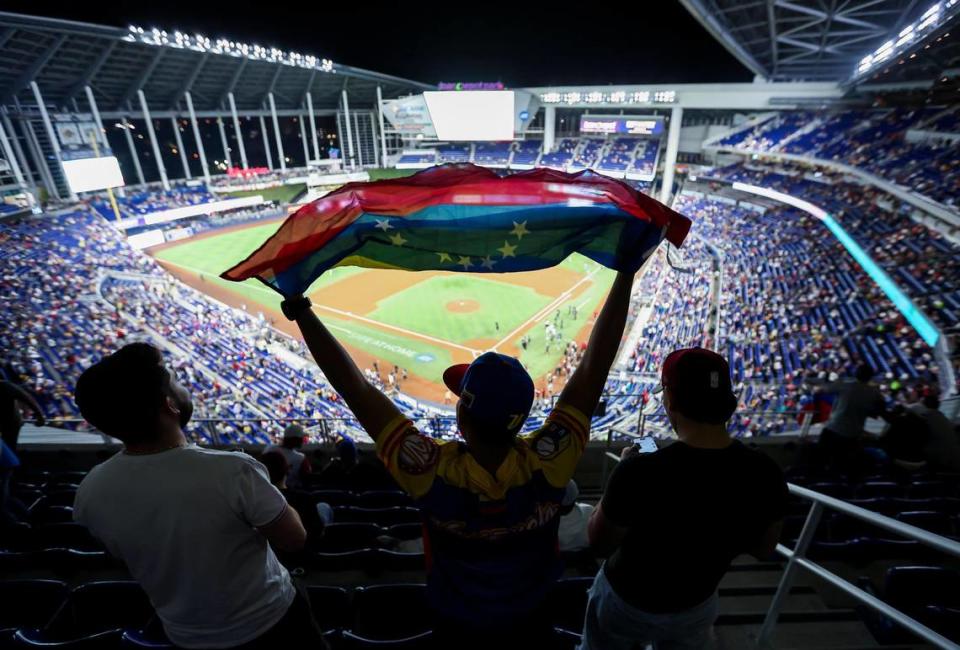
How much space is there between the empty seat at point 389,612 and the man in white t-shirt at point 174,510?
5.21 ft

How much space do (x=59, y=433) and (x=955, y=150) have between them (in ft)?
112

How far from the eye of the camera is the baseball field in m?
22.6

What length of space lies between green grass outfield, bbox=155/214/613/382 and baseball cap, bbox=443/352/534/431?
62.7ft

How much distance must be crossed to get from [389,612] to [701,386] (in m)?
2.82

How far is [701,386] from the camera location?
1.83 metres

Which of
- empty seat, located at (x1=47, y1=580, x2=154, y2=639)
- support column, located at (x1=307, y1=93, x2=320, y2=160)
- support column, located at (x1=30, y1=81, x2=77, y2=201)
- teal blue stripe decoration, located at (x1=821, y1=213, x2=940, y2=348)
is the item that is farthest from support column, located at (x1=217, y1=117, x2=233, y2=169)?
empty seat, located at (x1=47, y1=580, x2=154, y2=639)

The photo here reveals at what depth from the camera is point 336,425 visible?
1570 centimetres

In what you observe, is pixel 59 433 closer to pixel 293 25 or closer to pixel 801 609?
pixel 801 609

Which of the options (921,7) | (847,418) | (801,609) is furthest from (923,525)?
(921,7)

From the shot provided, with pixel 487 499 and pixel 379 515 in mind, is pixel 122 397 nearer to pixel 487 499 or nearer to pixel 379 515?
pixel 487 499

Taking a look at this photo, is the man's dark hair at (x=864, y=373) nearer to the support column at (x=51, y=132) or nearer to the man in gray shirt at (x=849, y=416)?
the man in gray shirt at (x=849, y=416)

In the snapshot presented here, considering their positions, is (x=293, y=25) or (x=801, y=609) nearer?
(x=801, y=609)

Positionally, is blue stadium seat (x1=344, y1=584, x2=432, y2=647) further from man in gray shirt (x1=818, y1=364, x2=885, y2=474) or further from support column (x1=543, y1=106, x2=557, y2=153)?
support column (x1=543, y1=106, x2=557, y2=153)

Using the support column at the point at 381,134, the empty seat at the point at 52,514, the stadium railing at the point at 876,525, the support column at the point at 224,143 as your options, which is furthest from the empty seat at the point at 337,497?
the support column at the point at 381,134
